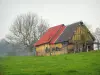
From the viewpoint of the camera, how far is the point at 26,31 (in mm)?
61344

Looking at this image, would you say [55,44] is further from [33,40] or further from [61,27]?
[33,40]

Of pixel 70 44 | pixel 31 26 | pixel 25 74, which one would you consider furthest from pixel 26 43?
pixel 25 74

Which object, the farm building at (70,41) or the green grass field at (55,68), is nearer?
the green grass field at (55,68)

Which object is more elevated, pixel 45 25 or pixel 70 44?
pixel 45 25

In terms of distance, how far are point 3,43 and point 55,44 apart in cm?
3053

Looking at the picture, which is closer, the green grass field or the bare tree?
the green grass field

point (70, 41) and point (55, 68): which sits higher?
point (70, 41)

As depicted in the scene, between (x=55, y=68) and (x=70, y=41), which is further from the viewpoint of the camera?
(x=70, y=41)

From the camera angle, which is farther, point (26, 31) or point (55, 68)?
point (26, 31)

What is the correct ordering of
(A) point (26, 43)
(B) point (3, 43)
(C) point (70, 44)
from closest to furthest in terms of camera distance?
(C) point (70, 44) < (A) point (26, 43) < (B) point (3, 43)

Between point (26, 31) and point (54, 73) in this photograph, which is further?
point (26, 31)

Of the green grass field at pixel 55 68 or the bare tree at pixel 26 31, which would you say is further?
the bare tree at pixel 26 31

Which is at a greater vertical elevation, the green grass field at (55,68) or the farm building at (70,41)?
the farm building at (70,41)

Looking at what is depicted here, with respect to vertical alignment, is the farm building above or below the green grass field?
above
